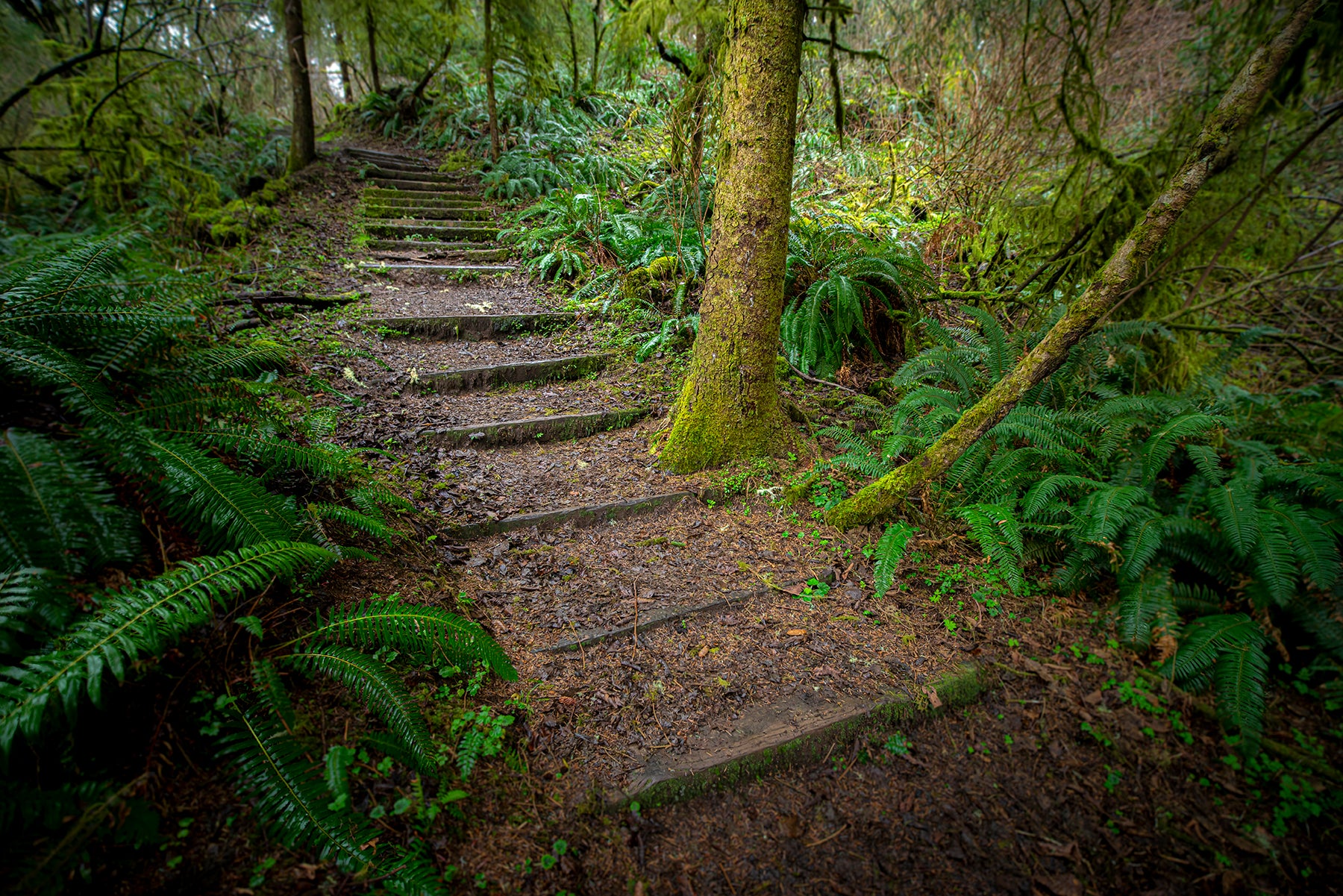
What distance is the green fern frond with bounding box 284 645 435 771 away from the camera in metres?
1.67

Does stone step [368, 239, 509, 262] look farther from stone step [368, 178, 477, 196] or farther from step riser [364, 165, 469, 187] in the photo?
step riser [364, 165, 469, 187]

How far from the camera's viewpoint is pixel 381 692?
169 cm

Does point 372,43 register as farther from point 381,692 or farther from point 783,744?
point 783,744

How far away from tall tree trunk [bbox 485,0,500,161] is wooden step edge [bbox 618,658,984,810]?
9.87 metres

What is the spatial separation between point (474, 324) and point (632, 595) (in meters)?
3.52

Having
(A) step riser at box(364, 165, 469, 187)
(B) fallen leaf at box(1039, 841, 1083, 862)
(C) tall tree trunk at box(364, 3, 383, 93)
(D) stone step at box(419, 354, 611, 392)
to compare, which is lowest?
(B) fallen leaf at box(1039, 841, 1083, 862)

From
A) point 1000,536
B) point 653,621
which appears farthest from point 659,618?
point 1000,536

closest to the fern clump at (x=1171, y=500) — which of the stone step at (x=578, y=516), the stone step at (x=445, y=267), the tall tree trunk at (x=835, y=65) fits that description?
the stone step at (x=578, y=516)

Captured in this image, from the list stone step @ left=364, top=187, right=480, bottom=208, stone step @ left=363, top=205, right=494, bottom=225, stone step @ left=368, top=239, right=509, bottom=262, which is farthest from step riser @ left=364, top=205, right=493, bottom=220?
stone step @ left=368, top=239, right=509, bottom=262

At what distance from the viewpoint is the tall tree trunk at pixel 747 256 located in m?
2.88

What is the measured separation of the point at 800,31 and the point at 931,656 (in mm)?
3328

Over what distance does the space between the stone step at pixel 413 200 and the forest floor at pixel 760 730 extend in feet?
19.3

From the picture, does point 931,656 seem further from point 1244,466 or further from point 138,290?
point 138,290

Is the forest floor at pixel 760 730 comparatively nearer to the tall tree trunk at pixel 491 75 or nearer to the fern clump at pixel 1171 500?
the fern clump at pixel 1171 500
